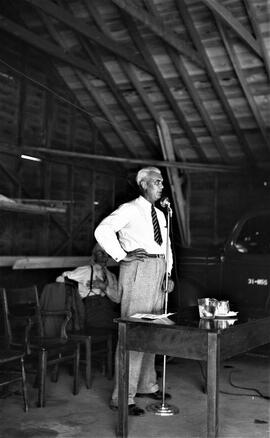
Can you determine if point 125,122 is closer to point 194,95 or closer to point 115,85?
point 115,85

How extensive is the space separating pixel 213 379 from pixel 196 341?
210 millimetres

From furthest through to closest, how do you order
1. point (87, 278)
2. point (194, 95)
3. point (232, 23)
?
point (194, 95) < point (232, 23) < point (87, 278)

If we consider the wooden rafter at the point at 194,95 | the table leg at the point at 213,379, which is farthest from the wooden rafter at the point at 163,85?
the table leg at the point at 213,379

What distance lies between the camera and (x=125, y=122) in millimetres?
8352

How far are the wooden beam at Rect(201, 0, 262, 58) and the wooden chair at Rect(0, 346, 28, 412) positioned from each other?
12.1 ft

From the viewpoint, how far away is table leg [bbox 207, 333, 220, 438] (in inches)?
110

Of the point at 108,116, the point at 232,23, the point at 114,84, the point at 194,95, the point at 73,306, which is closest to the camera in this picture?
the point at 73,306

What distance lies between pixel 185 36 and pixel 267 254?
9.00 feet

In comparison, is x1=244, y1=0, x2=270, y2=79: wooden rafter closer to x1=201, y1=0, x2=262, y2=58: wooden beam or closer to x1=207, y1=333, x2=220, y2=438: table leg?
x1=201, y1=0, x2=262, y2=58: wooden beam

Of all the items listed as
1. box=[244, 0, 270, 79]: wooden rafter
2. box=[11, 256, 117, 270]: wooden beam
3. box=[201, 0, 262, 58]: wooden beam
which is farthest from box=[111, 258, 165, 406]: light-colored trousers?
box=[244, 0, 270, 79]: wooden rafter

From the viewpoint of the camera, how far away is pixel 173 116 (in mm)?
7773

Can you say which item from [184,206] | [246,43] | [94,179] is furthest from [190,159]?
[246,43]

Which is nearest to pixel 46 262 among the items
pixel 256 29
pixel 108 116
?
pixel 108 116

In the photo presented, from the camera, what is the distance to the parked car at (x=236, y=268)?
212 inches
